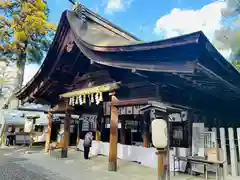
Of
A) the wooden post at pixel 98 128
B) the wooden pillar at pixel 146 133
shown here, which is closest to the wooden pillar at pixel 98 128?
the wooden post at pixel 98 128

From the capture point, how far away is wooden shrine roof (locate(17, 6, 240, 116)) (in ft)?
14.2

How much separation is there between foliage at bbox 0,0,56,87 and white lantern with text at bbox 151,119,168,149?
15.2 m

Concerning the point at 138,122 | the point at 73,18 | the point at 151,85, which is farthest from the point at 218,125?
the point at 73,18

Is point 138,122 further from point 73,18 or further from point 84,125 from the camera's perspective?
point 73,18

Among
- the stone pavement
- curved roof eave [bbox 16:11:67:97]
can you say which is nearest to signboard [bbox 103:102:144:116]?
the stone pavement

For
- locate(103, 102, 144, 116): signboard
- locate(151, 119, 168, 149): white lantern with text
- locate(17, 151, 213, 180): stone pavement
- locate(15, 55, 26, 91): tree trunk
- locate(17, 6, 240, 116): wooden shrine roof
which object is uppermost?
locate(15, 55, 26, 91): tree trunk

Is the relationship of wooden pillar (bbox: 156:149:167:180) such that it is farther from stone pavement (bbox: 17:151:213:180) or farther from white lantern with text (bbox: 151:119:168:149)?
stone pavement (bbox: 17:151:213:180)

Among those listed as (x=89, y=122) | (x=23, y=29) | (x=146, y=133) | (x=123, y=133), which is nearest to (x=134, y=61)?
(x=146, y=133)

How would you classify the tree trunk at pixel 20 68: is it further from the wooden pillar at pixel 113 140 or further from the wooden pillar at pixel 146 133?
the wooden pillar at pixel 113 140

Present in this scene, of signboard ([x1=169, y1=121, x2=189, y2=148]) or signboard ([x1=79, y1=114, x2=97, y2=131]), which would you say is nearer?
signboard ([x1=169, y1=121, x2=189, y2=148])

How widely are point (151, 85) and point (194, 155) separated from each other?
8.62ft

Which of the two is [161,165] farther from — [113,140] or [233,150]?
[233,150]

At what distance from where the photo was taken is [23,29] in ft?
54.5

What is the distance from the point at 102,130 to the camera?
1224cm
